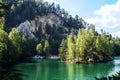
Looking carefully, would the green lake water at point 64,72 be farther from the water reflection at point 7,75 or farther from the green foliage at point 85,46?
the green foliage at point 85,46

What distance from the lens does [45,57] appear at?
16875 cm

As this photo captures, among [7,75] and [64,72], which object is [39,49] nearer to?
[64,72]

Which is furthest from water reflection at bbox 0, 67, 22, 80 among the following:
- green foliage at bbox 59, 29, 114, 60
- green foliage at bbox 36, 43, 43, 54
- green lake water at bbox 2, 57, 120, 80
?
green foliage at bbox 36, 43, 43, 54

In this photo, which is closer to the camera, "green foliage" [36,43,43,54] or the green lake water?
the green lake water

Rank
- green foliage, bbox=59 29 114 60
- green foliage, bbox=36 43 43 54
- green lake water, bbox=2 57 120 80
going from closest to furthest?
1. green lake water, bbox=2 57 120 80
2. green foliage, bbox=59 29 114 60
3. green foliage, bbox=36 43 43 54

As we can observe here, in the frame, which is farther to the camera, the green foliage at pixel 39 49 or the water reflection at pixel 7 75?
the green foliage at pixel 39 49

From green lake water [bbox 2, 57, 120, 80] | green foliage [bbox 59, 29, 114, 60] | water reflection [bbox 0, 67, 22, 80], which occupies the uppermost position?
green foliage [bbox 59, 29, 114, 60]

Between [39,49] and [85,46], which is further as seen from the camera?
[39,49]

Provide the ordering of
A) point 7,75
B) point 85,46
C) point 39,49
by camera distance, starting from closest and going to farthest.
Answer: point 7,75 < point 85,46 < point 39,49

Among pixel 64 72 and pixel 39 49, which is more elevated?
pixel 39 49

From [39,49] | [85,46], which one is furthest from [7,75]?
[39,49]

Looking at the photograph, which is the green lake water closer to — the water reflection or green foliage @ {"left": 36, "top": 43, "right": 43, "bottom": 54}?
the water reflection

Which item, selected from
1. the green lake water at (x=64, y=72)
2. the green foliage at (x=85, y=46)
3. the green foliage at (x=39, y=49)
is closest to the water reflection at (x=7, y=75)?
the green lake water at (x=64, y=72)

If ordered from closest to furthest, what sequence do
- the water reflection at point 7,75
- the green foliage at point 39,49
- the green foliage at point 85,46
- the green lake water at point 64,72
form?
the water reflection at point 7,75 < the green lake water at point 64,72 < the green foliage at point 85,46 < the green foliage at point 39,49
